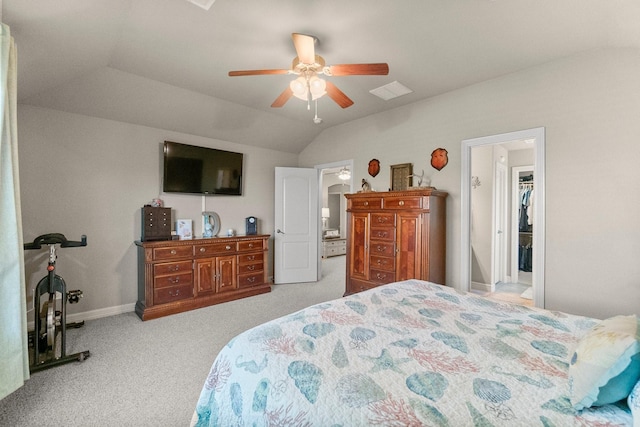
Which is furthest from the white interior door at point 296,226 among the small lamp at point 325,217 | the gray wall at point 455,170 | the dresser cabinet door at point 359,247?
the small lamp at point 325,217

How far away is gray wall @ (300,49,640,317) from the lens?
95.1 inches

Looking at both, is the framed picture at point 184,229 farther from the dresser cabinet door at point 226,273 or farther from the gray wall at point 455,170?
the dresser cabinet door at point 226,273

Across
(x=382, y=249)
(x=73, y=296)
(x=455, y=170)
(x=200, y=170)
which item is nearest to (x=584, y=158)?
(x=455, y=170)

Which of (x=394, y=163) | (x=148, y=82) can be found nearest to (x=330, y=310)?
(x=394, y=163)

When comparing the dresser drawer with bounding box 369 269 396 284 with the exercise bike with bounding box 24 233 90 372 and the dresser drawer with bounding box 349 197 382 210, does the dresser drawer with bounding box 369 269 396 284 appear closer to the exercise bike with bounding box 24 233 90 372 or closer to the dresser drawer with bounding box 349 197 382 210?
the dresser drawer with bounding box 349 197 382 210

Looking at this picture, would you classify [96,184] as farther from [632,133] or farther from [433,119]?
[632,133]

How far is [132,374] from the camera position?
2.24 meters

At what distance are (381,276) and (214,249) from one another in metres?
2.33

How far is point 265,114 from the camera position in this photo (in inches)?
169

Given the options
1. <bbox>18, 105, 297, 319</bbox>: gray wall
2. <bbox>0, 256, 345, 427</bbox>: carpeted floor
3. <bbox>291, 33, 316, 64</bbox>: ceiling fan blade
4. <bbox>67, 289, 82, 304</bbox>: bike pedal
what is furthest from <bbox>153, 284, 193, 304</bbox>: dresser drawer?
<bbox>291, 33, 316, 64</bbox>: ceiling fan blade

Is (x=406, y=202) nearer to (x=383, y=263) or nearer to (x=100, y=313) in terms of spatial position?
(x=383, y=263)

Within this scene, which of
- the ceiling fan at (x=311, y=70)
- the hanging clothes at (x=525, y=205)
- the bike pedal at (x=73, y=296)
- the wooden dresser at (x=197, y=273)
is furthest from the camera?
the hanging clothes at (x=525, y=205)

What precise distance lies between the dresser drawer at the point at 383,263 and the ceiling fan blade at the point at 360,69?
222 cm

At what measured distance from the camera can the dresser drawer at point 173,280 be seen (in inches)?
135
